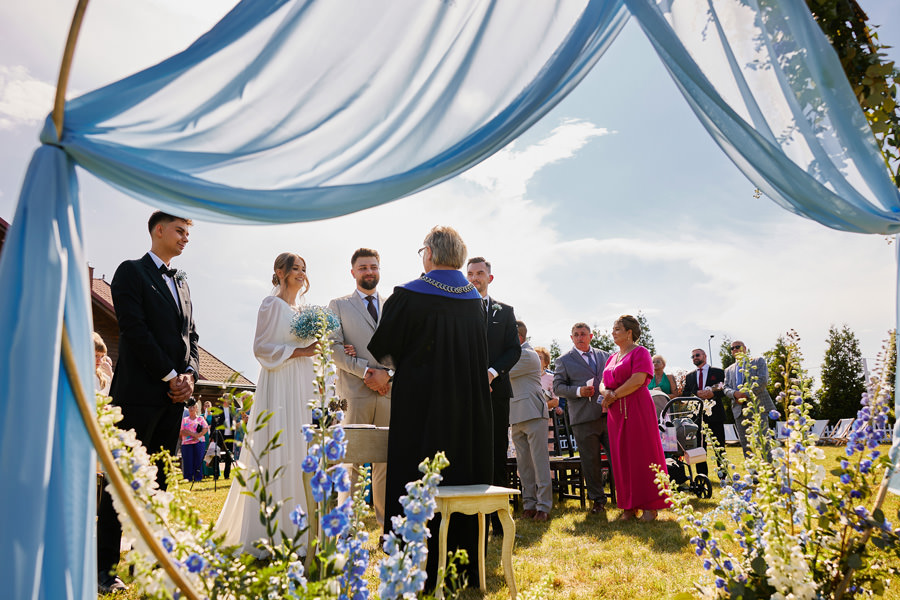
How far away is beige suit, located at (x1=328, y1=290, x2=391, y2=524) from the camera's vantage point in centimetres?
512

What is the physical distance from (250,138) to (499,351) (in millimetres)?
3299

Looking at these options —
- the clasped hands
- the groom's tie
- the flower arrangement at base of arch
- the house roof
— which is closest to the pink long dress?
the groom's tie

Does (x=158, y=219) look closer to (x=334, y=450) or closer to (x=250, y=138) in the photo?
(x=250, y=138)

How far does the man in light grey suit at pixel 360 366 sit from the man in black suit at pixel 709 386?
5.60m

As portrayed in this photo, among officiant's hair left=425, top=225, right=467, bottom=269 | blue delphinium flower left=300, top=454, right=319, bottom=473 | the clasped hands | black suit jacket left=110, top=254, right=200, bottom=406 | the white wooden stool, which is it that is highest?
officiant's hair left=425, top=225, right=467, bottom=269

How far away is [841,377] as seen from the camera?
29078mm

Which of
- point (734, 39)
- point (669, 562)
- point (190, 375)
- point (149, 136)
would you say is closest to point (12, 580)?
point (149, 136)

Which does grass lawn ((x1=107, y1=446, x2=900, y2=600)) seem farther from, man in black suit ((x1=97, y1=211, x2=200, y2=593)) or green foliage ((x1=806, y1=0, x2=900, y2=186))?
green foliage ((x1=806, y1=0, x2=900, y2=186))

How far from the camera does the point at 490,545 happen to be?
4941 mm

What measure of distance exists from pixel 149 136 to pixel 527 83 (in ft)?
5.19

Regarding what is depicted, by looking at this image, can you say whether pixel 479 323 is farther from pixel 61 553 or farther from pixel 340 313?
pixel 61 553

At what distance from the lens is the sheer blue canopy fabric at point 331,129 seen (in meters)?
1.87

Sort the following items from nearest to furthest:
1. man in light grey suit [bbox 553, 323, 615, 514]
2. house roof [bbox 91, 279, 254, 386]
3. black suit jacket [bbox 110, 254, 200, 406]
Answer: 1. black suit jacket [bbox 110, 254, 200, 406]
2. man in light grey suit [bbox 553, 323, 615, 514]
3. house roof [bbox 91, 279, 254, 386]

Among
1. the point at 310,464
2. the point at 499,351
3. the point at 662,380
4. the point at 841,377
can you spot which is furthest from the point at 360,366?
the point at 841,377
